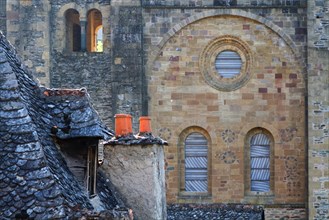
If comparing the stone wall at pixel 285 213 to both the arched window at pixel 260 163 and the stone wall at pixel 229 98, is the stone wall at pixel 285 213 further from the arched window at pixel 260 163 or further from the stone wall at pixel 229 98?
the arched window at pixel 260 163

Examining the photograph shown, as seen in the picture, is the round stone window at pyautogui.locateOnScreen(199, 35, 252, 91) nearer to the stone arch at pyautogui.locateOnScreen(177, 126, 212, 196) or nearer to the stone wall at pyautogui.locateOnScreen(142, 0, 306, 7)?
the stone wall at pyautogui.locateOnScreen(142, 0, 306, 7)

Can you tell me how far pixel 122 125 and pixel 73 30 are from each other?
25.6 m

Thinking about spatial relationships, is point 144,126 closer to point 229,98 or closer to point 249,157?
point 229,98

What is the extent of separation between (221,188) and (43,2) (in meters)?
9.34

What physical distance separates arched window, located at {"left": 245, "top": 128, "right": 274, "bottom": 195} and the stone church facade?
0.12 feet

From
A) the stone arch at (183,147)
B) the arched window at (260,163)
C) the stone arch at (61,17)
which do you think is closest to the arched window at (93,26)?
the stone arch at (61,17)

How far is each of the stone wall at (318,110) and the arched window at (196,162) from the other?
12.6 feet

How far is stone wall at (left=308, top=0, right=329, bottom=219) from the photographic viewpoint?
35.6 meters

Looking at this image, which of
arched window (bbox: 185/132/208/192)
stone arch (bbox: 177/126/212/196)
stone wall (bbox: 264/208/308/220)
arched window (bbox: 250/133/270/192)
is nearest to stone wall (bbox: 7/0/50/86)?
stone arch (bbox: 177/126/212/196)

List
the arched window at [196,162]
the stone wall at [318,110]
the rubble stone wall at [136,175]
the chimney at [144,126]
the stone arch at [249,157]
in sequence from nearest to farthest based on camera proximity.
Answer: the rubble stone wall at [136,175] → the chimney at [144,126] → the stone wall at [318,110] → the stone arch at [249,157] → the arched window at [196,162]

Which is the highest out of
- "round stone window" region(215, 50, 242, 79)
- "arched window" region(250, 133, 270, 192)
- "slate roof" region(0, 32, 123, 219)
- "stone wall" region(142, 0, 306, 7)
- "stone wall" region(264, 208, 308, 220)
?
"stone wall" region(142, 0, 306, 7)

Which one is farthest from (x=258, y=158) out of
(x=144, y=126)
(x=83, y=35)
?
(x=144, y=126)

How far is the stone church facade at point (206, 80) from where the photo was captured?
36.5m

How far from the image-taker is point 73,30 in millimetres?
38844
